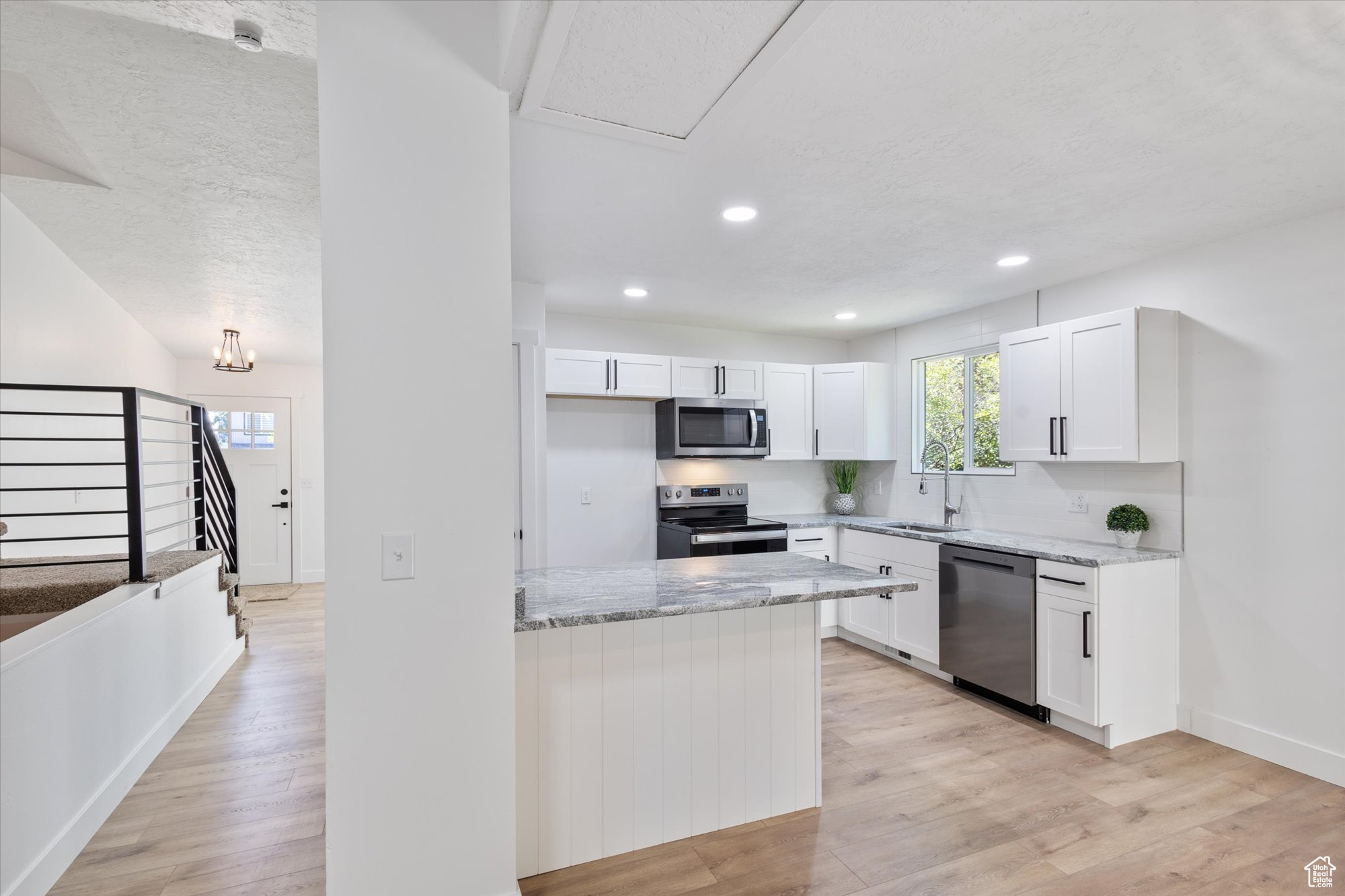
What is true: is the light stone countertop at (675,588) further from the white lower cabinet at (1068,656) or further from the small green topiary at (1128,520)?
the small green topiary at (1128,520)

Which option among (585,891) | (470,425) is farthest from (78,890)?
(470,425)

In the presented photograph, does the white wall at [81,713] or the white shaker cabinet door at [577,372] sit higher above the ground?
the white shaker cabinet door at [577,372]

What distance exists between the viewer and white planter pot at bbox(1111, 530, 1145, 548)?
3.27 m

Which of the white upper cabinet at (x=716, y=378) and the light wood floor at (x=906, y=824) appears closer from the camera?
the light wood floor at (x=906, y=824)

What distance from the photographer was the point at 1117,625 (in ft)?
9.91

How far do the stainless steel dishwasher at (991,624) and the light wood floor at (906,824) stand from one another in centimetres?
20

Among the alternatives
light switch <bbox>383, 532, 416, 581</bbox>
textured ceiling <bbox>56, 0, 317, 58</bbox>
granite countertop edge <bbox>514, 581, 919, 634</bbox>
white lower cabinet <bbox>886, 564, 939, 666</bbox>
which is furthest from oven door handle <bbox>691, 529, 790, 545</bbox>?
textured ceiling <bbox>56, 0, 317, 58</bbox>

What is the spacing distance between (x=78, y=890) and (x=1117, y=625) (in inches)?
162

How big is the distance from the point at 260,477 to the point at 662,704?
6.53m

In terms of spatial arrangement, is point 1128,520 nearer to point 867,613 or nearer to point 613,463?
point 867,613

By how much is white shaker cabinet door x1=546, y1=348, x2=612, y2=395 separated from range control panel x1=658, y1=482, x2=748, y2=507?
0.96 m

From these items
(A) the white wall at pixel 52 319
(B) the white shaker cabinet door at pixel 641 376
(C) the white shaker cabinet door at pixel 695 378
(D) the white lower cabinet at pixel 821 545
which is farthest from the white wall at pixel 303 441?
(D) the white lower cabinet at pixel 821 545

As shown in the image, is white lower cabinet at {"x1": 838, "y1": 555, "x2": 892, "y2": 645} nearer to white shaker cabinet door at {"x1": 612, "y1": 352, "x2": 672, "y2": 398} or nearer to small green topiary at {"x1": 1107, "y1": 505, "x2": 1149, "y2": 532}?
small green topiary at {"x1": 1107, "y1": 505, "x2": 1149, "y2": 532}

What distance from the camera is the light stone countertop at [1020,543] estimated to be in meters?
3.05
